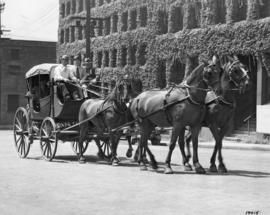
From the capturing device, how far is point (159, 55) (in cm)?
3972

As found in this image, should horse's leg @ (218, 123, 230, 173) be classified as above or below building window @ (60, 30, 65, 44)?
below

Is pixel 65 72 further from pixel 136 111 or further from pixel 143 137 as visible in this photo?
pixel 143 137

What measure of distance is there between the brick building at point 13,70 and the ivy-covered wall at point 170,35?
47.7 ft

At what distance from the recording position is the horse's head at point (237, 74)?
46.8 feet

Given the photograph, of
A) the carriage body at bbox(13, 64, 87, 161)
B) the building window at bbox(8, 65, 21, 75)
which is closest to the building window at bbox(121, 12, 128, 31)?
the building window at bbox(8, 65, 21, 75)

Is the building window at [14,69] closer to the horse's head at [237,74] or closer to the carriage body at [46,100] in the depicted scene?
the carriage body at [46,100]

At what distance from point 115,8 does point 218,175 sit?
114 feet

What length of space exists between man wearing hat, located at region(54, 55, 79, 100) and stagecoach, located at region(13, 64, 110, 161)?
0.19m

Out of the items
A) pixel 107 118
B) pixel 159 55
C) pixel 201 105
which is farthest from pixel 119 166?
pixel 159 55

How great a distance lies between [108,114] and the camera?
16.7 m

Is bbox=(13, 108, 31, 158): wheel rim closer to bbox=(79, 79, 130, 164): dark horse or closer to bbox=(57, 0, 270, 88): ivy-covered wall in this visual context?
bbox=(79, 79, 130, 164): dark horse

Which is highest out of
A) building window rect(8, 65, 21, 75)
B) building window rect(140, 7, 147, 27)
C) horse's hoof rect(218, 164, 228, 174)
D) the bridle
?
building window rect(140, 7, 147, 27)

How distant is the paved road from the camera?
9.34m

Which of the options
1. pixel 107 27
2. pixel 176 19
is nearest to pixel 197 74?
pixel 176 19
